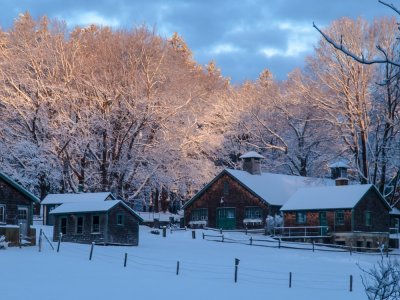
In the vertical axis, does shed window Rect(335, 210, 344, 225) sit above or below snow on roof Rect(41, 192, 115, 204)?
below

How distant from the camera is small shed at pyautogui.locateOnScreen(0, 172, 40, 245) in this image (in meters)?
40.1

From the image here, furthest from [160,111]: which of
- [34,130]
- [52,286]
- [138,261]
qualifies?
[52,286]

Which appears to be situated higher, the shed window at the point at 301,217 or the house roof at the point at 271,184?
the house roof at the point at 271,184

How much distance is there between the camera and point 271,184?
6381 cm

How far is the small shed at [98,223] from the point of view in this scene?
4506 cm

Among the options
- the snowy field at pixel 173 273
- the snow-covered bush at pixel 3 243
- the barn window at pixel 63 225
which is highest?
the barn window at pixel 63 225

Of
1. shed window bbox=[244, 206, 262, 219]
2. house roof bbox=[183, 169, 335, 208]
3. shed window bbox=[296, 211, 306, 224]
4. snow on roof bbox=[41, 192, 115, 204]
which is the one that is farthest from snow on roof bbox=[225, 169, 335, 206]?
snow on roof bbox=[41, 192, 115, 204]

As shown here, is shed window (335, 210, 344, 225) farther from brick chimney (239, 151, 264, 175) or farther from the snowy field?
brick chimney (239, 151, 264, 175)

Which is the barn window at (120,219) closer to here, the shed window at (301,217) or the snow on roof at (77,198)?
the snow on roof at (77,198)

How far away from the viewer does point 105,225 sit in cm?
4488

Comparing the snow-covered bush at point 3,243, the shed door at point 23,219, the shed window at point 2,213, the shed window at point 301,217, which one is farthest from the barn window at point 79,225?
the shed window at point 301,217

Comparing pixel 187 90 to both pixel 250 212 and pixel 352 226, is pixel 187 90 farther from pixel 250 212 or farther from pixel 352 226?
pixel 352 226

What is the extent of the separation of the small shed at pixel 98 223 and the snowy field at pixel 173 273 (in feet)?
5.84

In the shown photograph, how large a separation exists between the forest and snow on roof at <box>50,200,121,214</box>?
41.0 ft
